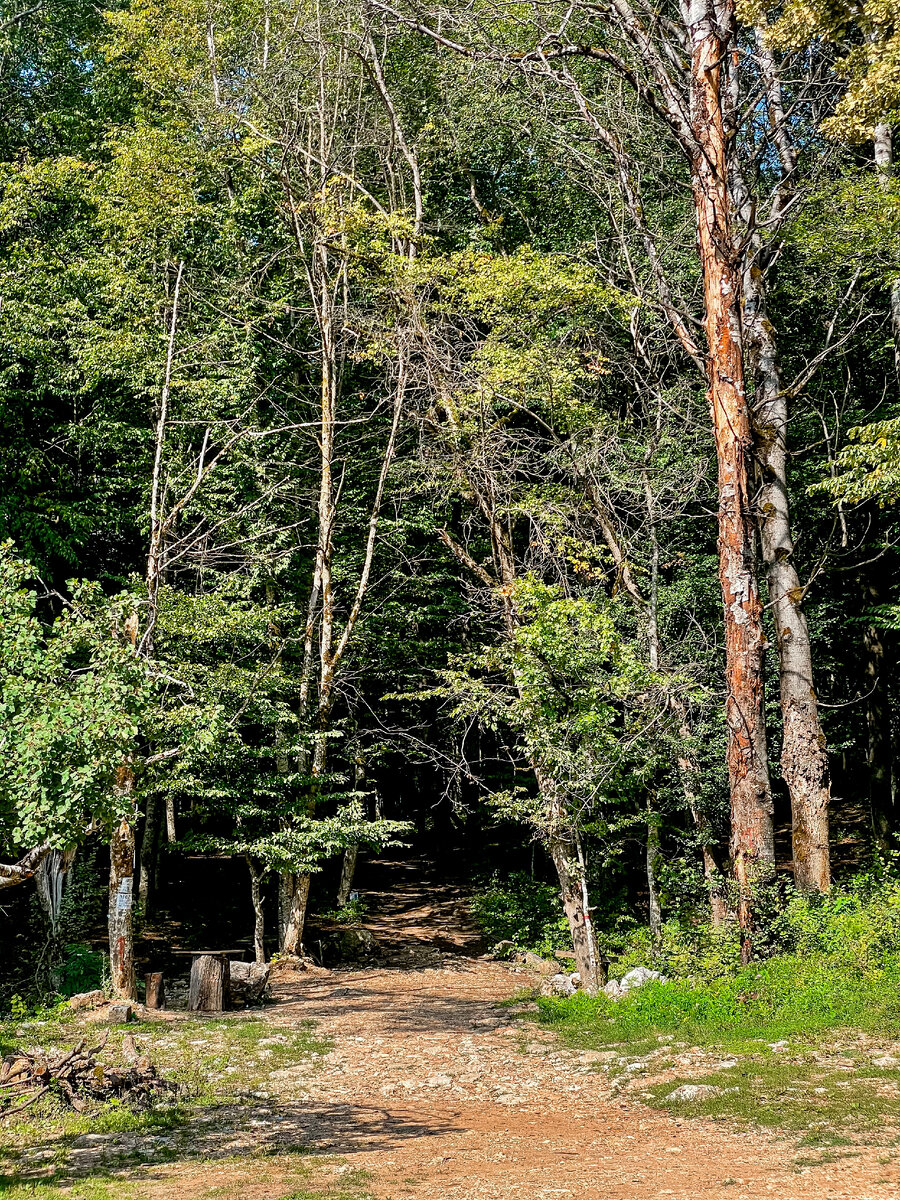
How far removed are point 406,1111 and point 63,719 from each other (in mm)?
3894

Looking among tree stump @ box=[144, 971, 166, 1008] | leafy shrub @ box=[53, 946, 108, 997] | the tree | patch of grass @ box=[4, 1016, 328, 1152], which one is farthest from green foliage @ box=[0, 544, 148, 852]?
leafy shrub @ box=[53, 946, 108, 997]

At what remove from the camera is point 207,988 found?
1131 cm

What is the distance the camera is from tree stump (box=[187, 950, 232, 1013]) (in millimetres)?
11320

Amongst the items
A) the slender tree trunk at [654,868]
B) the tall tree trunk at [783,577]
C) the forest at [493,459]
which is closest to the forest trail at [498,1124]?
the forest at [493,459]

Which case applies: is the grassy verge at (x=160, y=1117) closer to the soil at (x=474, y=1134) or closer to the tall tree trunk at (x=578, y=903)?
the soil at (x=474, y=1134)

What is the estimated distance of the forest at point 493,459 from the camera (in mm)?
9945

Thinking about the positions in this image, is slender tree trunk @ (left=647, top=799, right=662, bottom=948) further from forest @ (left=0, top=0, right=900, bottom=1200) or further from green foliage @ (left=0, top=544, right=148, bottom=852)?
green foliage @ (left=0, top=544, right=148, bottom=852)

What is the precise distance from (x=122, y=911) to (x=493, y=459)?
8010mm

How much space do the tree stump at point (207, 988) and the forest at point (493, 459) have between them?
53 cm

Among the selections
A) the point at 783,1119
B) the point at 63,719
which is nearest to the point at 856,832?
the point at 783,1119

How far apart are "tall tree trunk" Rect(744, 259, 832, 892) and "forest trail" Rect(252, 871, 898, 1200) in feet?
11.7

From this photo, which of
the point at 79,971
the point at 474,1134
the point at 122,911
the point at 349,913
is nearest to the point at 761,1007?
the point at 474,1134

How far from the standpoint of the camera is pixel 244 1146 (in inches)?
242

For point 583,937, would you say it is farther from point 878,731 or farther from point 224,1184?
point 878,731
